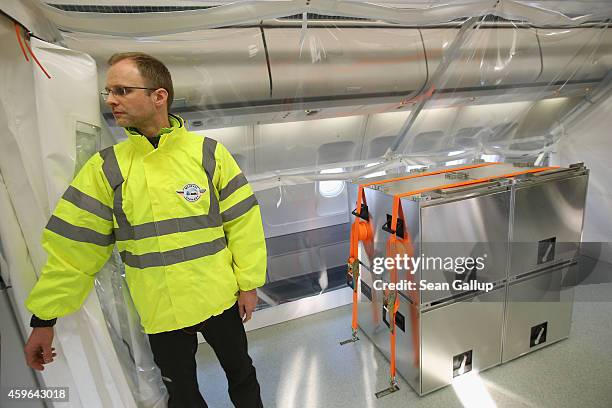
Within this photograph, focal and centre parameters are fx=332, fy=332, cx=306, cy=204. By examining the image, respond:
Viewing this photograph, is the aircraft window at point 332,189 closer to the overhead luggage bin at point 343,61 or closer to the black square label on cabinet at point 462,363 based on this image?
the overhead luggage bin at point 343,61

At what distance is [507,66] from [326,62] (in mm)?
1454

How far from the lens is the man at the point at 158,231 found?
126 cm

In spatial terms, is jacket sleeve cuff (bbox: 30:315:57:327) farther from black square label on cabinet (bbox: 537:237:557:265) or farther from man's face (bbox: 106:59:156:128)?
black square label on cabinet (bbox: 537:237:557:265)

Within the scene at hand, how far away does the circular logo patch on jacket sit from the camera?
1383mm

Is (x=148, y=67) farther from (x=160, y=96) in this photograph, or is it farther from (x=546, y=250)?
(x=546, y=250)

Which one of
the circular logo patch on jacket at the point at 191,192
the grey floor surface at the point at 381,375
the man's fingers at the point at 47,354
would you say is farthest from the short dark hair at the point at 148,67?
the grey floor surface at the point at 381,375

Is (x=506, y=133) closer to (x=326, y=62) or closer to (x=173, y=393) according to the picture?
(x=326, y=62)

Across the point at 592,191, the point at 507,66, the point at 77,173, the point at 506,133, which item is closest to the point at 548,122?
the point at 506,133

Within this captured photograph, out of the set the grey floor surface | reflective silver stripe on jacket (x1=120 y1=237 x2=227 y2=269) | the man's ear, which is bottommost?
the grey floor surface

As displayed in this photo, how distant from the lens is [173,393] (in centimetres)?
160

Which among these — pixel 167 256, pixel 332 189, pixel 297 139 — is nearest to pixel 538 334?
pixel 332 189

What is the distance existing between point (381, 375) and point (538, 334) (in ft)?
3.83

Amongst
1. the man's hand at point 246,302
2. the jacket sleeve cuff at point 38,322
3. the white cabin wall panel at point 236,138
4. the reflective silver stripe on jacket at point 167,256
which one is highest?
the white cabin wall panel at point 236,138

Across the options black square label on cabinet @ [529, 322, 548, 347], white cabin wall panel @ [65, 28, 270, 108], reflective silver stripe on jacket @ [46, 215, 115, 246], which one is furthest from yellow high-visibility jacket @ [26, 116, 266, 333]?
black square label on cabinet @ [529, 322, 548, 347]
